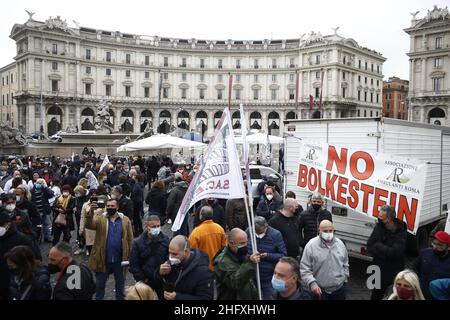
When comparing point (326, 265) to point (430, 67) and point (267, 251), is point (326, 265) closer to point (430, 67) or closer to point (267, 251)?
point (267, 251)

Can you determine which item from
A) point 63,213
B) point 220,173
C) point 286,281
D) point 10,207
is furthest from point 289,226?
point 63,213

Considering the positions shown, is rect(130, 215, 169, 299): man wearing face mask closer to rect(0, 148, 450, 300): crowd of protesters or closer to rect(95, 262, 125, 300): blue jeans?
rect(0, 148, 450, 300): crowd of protesters

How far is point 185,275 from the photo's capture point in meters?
4.50

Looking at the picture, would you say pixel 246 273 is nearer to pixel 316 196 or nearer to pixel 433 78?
pixel 316 196

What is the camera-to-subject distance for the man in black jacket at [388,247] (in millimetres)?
5906

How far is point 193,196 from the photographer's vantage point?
210 inches

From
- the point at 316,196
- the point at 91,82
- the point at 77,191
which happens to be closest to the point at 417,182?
the point at 316,196

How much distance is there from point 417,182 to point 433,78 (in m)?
63.2

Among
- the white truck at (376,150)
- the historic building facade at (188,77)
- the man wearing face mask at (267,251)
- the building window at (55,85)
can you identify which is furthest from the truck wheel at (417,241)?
the building window at (55,85)

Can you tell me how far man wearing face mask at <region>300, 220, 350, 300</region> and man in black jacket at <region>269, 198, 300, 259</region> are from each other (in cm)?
141

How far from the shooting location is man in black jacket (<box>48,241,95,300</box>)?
4359 mm

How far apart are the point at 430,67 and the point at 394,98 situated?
1563 inches

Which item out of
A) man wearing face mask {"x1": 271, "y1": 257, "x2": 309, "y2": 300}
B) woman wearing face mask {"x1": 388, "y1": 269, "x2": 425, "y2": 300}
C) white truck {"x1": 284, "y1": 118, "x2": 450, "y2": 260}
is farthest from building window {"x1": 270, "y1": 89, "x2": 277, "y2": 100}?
woman wearing face mask {"x1": 388, "y1": 269, "x2": 425, "y2": 300}

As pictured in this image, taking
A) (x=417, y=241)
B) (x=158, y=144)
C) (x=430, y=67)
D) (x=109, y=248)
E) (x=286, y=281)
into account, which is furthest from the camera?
(x=430, y=67)
